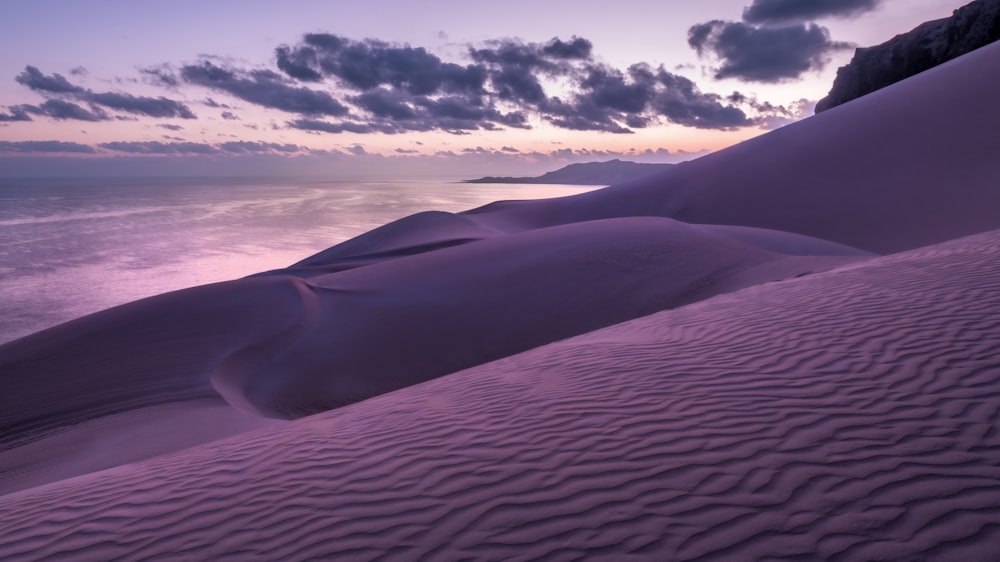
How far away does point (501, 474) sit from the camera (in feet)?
7.43

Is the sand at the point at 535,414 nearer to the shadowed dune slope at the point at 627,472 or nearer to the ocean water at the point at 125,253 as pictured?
the shadowed dune slope at the point at 627,472

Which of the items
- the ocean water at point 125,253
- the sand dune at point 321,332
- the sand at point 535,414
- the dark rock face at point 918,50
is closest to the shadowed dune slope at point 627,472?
the sand at point 535,414

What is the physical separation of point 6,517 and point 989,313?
5.16 m

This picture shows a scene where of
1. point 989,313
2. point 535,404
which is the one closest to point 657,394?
point 535,404

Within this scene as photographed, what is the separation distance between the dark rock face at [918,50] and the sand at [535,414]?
21.6 meters

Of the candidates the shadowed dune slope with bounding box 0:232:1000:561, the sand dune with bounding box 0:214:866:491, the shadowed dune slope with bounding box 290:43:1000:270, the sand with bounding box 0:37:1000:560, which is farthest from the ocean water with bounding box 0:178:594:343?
the shadowed dune slope with bounding box 0:232:1000:561

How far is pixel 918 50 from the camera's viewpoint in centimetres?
2711

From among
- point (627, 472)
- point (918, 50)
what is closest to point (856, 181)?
point (627, 472)

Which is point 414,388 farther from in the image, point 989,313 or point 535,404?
point 989,313

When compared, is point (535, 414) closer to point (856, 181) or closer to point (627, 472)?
point (627, 472)

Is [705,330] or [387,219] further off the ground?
[387,219]

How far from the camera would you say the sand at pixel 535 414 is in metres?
1.88

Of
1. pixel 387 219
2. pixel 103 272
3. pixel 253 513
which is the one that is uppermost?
pixel 387 219

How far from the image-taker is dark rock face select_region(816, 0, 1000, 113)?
75.3ft
